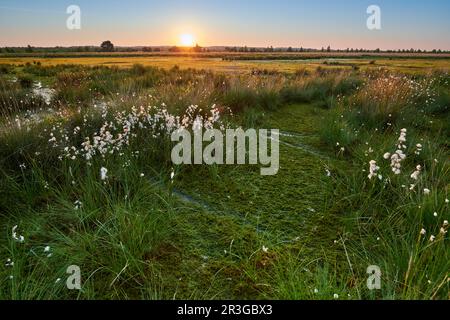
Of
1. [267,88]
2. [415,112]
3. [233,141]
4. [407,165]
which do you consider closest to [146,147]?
[233,141]

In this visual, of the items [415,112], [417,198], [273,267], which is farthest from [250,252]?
[415,112]

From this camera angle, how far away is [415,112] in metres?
8.35

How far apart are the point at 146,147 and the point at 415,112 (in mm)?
6880

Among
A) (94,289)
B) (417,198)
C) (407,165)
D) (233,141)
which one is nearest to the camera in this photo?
(94,289)

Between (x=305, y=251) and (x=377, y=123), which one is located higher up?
(x=377, y=123)

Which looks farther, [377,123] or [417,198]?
[377,123]
